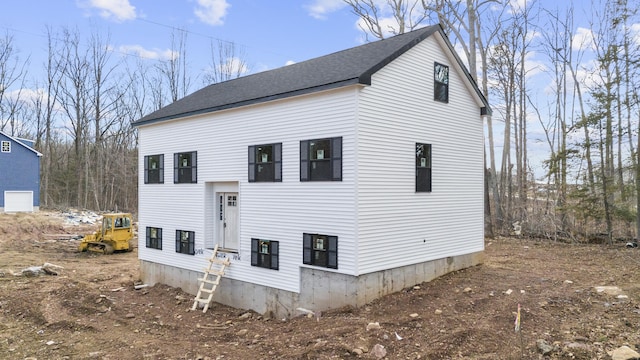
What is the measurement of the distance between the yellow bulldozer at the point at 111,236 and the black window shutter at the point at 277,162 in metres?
14.5

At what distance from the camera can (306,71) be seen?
42.8 feet

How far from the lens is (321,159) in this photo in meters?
10.5

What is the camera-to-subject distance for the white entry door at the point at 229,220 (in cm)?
1320

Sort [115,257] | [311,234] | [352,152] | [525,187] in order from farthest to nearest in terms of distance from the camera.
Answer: [525,187]
[115,257]
[311,234]
[352,152]

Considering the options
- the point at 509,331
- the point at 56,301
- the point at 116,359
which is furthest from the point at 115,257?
the point at 509,331

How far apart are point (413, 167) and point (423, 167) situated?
500mm

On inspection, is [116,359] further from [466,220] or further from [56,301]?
[466,220]

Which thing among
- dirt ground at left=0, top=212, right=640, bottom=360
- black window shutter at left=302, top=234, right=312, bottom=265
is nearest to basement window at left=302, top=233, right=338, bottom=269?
black window shutter at left=302, top=234, right=312, bottom=265

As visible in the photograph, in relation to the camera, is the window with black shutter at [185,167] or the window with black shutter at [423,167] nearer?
the window with black shutter at [423,167]

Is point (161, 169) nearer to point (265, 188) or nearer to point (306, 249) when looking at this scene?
point (265, 188)

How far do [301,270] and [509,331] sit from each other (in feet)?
16.7

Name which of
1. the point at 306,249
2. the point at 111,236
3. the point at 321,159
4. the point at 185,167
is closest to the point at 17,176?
the point at 111,236

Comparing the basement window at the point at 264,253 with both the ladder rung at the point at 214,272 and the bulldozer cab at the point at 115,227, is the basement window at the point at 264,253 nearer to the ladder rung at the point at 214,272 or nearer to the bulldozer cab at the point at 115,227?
the ladder rung at the point at 214,272

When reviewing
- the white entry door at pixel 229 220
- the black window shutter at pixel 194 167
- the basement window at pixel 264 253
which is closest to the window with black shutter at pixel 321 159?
the basement window at pixel 264 253
